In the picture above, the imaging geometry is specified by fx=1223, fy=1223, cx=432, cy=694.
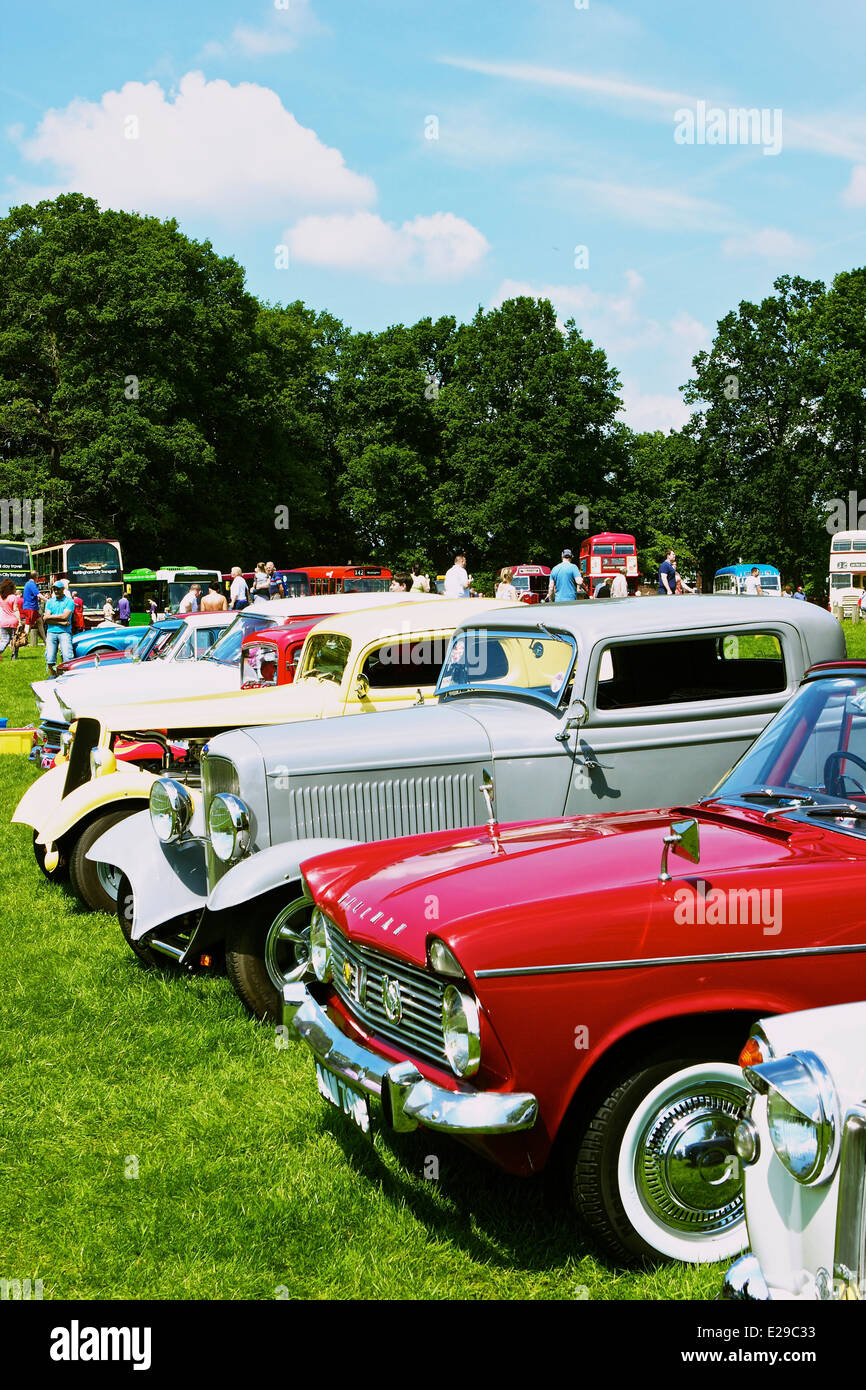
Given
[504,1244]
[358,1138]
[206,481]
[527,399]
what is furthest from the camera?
[527,399]

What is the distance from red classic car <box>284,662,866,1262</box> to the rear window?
2793mm

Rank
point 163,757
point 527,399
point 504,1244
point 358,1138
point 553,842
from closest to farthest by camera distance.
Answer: point 504,1244 → point 553,842 → point 358,1138 → point 163,757 → point 527,399

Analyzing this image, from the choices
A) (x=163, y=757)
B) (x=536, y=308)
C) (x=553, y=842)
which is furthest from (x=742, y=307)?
(x=553, y=842)

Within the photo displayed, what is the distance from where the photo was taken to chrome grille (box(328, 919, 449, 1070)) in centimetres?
371

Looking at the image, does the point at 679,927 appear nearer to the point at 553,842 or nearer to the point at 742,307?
the point at 553,842

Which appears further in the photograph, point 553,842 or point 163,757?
point 163,757

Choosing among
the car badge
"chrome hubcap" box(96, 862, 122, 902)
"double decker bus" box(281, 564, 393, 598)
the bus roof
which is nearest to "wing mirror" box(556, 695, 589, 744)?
the car badge

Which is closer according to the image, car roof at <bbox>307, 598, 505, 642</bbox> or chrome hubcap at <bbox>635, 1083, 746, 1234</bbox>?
chrome hubcap at <bbox>635, 1083, 746, 1234</bbox>

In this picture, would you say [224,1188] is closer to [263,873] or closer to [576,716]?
[263,873]

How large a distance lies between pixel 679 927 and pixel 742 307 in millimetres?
56444

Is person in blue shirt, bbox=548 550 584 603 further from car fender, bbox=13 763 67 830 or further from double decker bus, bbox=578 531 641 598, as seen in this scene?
double decker bus, bbox=578 531 641 598

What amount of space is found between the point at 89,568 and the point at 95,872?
1169 inches

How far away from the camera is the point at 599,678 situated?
21.0 feet

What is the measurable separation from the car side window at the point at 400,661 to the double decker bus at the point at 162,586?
2620 cm
